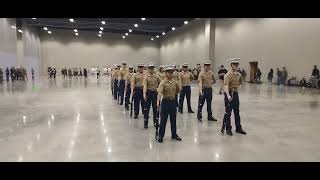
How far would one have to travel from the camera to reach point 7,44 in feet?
128

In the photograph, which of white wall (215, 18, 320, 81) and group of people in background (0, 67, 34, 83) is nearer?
white wall (215, 18, 320, 81)

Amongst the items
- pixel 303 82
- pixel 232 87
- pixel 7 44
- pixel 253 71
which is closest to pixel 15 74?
pixel 7 44

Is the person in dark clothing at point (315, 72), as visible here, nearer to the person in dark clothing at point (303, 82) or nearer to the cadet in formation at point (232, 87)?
the person in dark clothing at point (303, 82)

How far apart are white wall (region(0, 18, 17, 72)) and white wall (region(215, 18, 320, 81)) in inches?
946

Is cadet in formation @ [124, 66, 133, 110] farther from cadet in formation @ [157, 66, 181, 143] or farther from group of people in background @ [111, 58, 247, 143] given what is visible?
cadet in formation @ [157, 66, 181, 143]

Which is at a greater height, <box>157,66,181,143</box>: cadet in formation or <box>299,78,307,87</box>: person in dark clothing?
<box>157,66,181,143</box>: cadet in formation

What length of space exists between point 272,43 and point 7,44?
28366 mm

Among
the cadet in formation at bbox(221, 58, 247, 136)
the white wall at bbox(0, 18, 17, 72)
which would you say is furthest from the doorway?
the cadet in formation at bbox(221, 58, 247, 136)

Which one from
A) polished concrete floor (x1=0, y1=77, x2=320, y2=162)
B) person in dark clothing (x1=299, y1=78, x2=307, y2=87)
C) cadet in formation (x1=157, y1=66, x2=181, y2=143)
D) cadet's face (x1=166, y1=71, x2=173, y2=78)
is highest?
cadet's face (x1=166, y1=71, x2=173, y2=78)

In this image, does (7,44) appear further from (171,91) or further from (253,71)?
(171,91)

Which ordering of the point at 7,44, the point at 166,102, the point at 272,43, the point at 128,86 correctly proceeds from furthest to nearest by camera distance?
the point at 7,44 < the point at 272,43 < the point at 128,86 < the point at 166,102

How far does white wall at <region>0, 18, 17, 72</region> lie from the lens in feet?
120

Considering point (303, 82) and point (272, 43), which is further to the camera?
point (272, 43)

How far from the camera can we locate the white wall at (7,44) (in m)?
36.7
